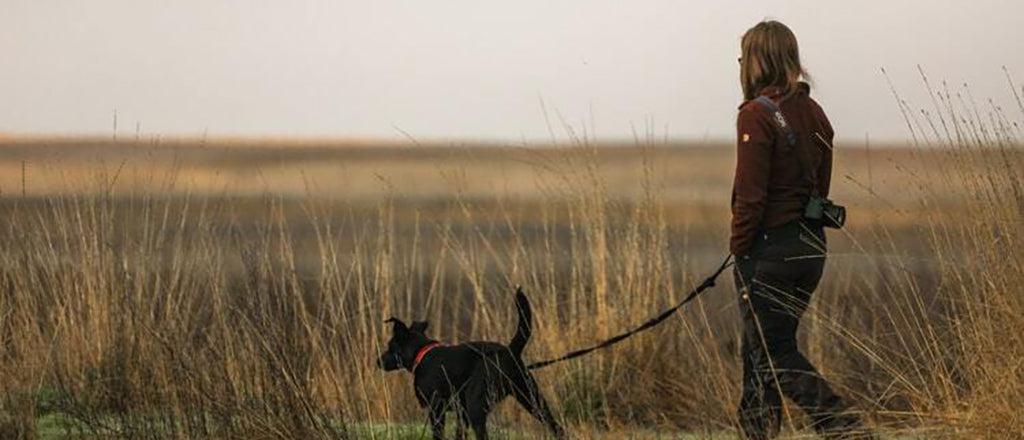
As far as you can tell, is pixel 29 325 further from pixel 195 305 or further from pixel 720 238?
pixel 720 238

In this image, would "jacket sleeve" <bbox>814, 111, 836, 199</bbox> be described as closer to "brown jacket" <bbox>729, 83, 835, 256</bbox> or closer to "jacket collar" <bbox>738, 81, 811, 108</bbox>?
"brown jacket" <bbox>729, 83, 835, 256</bbox>

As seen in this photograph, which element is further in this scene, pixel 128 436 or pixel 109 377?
pixel 109 377

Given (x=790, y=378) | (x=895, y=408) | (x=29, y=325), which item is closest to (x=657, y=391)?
(x=895, y=408)

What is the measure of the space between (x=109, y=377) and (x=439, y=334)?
2.54 meters

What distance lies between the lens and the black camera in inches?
239

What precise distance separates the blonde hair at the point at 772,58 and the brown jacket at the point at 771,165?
4 cm

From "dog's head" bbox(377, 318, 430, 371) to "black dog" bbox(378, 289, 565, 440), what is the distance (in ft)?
0.37

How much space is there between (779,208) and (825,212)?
19 cm

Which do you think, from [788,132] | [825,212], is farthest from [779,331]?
[788,132]

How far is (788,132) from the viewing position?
6.00m

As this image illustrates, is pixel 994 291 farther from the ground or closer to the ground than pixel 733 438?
farther from the ground

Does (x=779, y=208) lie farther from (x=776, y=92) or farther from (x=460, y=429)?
(x=460, y=429)

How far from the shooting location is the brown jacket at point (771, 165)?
5.93 meters

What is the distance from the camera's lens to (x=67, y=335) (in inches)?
312
